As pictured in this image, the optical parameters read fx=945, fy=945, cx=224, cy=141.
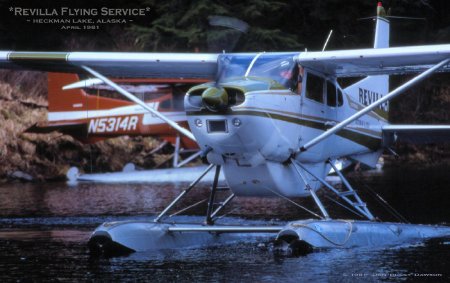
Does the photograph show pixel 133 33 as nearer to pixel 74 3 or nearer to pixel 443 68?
pixel 74 3

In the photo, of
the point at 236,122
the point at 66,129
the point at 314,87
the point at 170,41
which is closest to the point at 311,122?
the point at 314,87

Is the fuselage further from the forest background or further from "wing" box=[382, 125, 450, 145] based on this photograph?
the forest background

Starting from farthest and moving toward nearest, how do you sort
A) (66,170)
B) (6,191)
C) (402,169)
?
(402,169) → (66,170) → (6,191)

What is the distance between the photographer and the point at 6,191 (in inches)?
752

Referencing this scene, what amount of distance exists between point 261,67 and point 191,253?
2239 millimetres

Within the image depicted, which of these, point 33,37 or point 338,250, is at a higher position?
point 33,37

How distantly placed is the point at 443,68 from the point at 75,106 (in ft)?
46.5

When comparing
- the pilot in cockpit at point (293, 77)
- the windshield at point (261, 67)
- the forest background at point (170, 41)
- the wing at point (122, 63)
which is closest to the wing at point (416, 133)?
the pilot in cockpit at point (293, 77)

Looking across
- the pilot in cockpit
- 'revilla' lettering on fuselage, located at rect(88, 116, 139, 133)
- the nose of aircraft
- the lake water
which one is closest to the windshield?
the pilot in cockpit

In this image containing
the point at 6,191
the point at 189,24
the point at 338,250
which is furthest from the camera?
the point at 189,24

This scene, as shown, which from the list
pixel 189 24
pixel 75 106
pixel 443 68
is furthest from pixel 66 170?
pixel 443 68

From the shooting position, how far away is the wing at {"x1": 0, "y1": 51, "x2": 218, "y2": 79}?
12.0 meters

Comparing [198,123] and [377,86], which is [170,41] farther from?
[198,123]

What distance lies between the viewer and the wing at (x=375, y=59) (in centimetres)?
1081
